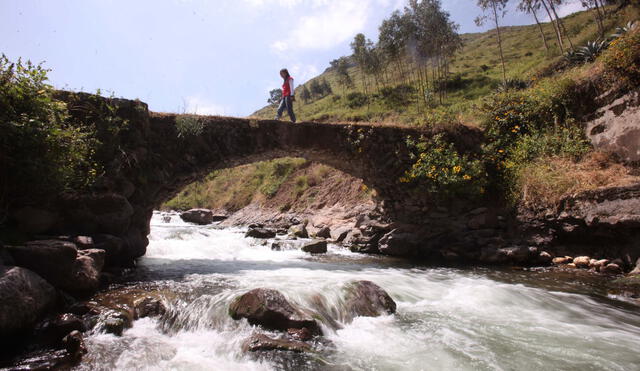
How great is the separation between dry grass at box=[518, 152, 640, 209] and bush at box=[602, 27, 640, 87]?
230cm

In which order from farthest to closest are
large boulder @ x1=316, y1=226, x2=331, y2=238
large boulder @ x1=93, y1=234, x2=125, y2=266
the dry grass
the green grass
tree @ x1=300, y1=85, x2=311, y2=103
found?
tree @ x1=300, y1=85, x2=311, y2=103 → the green grass → large boulder @ x1=316, y1=226, x2=331, y2=238 → the dry grass → large boulder @ x1=93, y1=234, x2=125, y2=266

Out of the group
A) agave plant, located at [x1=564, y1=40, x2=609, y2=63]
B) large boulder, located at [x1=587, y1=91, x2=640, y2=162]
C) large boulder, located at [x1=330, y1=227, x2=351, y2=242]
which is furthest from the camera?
large boulder, located at [x1=330, y1=227, x2=351, y2=242]

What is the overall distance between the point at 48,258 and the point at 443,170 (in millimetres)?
10283

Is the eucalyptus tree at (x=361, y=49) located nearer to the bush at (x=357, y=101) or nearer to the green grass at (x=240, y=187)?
the bush at (x=357, y=101)

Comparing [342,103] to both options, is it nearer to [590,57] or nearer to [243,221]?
[243,221]

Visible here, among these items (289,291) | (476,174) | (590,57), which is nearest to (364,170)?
(476,174)

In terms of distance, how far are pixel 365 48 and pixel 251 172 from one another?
2087 centimetres

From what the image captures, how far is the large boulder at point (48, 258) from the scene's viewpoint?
15.4 ft

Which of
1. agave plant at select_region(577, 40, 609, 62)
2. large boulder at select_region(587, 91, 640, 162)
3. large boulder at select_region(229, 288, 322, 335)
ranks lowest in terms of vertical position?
large boulder at select_region(229, 288, 322, 335)

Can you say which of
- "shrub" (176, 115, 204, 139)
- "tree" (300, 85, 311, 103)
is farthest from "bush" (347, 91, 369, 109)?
"shrub" (176, 115, 204, 139)

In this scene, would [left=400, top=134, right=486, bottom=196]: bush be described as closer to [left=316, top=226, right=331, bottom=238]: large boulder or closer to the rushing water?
the rushing water

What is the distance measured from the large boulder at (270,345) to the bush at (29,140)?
14.5 ft

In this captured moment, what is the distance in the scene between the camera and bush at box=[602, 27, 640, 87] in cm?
930

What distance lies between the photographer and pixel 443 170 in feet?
35.9
